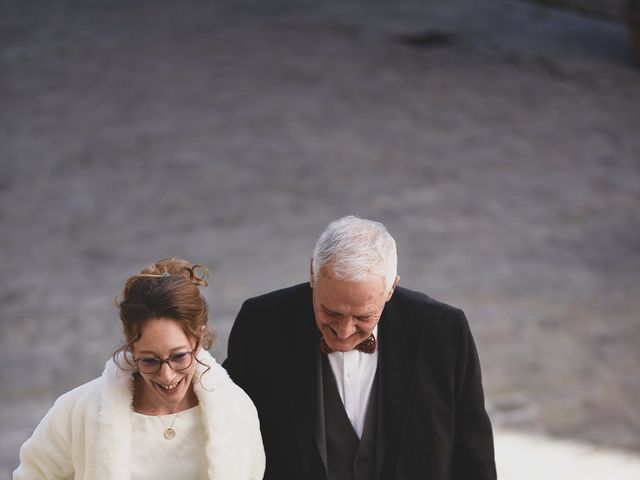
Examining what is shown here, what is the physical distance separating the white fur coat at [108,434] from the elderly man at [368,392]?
9.2 inches

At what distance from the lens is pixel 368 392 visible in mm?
2574

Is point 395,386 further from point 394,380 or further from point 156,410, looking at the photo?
point 156,410

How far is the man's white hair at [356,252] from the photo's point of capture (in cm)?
231

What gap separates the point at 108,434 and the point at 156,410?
0.13m

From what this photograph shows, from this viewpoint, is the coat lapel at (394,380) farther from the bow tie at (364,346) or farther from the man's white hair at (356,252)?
the man's white hair at (356,252)

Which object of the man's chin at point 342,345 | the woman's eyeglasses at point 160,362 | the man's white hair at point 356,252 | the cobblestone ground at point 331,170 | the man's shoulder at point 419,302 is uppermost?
the man's white hair at point 356,252

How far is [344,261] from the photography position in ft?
7.57

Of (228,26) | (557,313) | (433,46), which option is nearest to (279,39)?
(228,26)

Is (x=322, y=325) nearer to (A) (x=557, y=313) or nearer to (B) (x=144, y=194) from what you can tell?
(A) (x=557, y=313)

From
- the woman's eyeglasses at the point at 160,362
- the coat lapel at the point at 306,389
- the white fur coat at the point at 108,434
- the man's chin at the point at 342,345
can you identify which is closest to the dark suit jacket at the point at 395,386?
the coat lapel at the point at 306,389

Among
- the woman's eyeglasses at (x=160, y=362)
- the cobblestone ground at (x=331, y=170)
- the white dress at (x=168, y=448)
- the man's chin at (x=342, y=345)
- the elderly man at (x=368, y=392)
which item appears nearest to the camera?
the woman's eyeglasses at (x=160, y=362)

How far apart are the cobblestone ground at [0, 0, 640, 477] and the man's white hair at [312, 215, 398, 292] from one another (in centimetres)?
281

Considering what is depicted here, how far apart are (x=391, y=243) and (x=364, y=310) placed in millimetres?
173

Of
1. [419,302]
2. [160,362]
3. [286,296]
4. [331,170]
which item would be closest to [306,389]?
[286,296]
